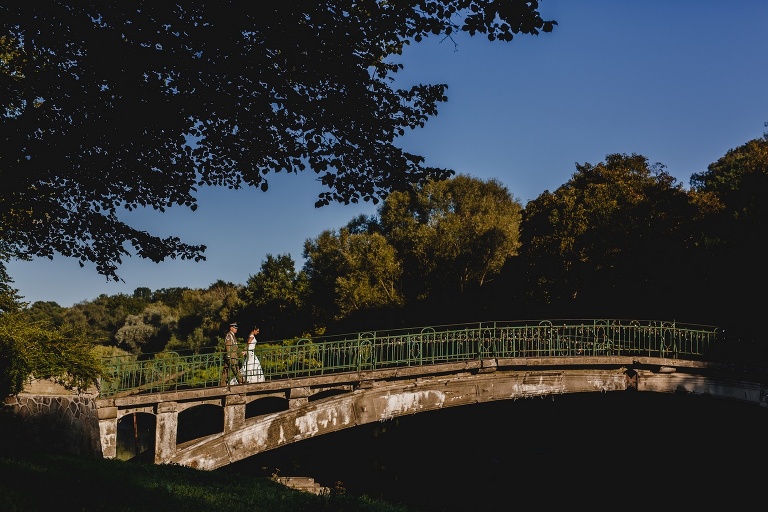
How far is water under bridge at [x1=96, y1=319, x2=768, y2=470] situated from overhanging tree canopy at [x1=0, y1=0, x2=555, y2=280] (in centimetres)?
541

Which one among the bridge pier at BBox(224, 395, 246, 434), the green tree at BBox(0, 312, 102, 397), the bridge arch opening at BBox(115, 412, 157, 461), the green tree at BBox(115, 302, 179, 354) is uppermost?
the green tree at BBox(0, 312, 102, 397)

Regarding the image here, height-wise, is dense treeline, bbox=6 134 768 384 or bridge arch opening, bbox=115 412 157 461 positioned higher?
dense treeline, bbox=6 134 768 384

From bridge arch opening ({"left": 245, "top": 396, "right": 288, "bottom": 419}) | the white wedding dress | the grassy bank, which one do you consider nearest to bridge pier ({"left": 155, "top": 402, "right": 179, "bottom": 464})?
the white wedding dress

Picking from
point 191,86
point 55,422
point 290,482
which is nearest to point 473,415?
point 290,482

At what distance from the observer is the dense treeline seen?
80.6ft

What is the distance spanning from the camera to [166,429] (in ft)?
47.9

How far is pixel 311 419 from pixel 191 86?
9003mm

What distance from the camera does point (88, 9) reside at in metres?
8.71

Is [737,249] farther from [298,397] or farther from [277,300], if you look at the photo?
[277,300]

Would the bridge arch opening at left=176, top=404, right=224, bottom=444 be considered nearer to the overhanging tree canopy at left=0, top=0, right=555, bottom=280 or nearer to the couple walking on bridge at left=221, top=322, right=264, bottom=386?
the couple walking on bridge at left=221, top=322, right=264, bottom=386

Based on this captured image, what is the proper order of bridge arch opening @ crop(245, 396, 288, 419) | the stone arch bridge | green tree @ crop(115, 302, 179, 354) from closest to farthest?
the stone arch bridge → bridge arch opening @ crop(245, 396, 288, 419) → green tree @ crop(115, 302, 179, 354)

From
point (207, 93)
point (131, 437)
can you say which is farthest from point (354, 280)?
point (207, 93)

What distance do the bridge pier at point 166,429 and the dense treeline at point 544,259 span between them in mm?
2217

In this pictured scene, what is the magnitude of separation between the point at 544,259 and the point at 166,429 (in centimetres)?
1923
